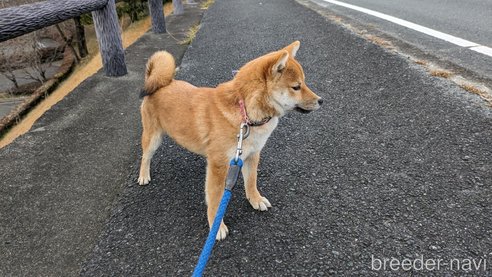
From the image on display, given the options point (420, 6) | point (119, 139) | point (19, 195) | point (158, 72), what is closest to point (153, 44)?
point (119, 139)

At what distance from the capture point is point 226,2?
12.0m

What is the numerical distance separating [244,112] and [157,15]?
6.28 metres

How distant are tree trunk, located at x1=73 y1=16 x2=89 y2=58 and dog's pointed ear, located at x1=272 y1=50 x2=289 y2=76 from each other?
1208cm

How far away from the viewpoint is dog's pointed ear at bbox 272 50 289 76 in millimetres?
2215

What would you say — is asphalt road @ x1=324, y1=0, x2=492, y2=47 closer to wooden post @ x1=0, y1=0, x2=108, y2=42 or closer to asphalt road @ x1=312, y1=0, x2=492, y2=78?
asphalt road @ x1=312, y1=0, x2=492, y2=78

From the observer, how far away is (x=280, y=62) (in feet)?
7.30

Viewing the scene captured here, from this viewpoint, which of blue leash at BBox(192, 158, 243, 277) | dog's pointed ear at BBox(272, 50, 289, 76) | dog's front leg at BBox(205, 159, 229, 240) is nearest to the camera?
blue leash at BBox(192, 158, 243, 277)

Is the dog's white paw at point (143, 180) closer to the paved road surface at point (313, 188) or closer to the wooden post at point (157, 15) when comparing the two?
the paved road surface at point (313, 188)

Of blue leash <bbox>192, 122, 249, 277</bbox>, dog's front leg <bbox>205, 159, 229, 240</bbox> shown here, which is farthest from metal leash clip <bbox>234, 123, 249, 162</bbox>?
dog's front leg <bbox>205, 159, 229, 240</bbox>

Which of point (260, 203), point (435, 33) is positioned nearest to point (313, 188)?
point (260, 203)

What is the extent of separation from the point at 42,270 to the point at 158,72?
169cm

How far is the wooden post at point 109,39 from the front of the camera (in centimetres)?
507

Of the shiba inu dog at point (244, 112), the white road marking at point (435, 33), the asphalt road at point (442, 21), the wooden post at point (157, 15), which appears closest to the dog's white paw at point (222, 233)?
the shiba inu dog at point (244, 112)

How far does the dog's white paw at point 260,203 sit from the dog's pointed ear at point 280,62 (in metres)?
0.93
